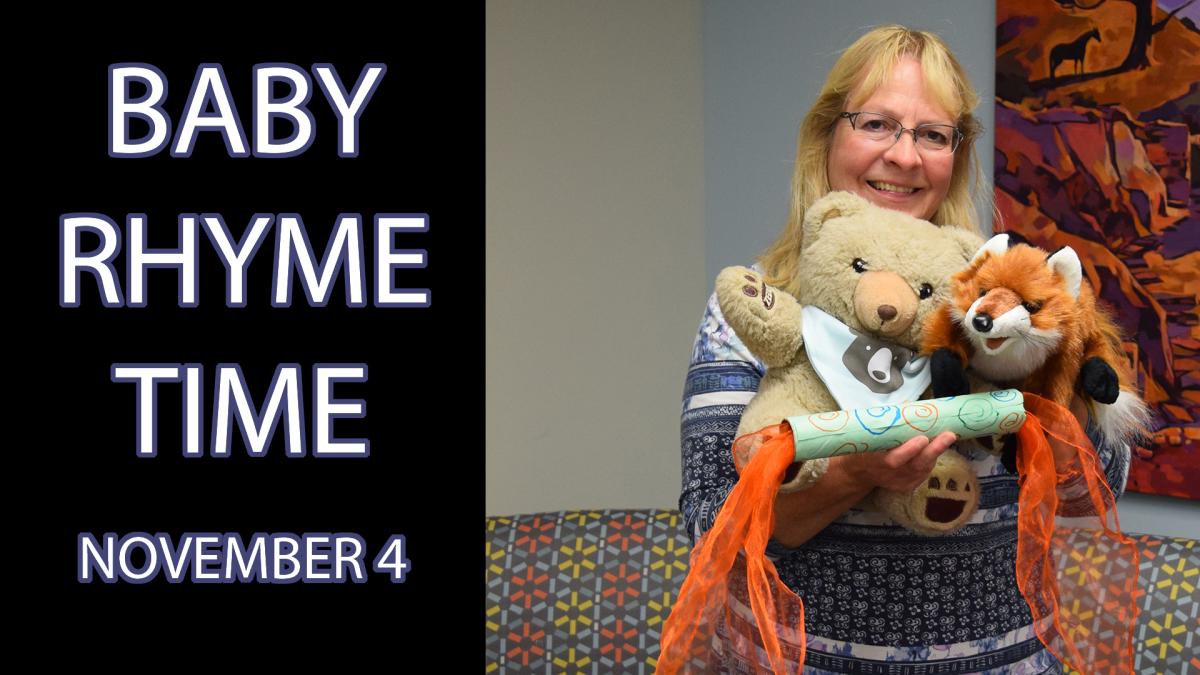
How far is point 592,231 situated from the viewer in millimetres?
2639

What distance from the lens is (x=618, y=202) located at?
2.67m

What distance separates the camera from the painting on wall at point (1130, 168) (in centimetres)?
182

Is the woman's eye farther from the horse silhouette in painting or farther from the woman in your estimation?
the horse silhouette in painting

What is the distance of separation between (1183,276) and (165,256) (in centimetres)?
149

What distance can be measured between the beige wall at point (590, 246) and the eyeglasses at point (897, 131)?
1.43m

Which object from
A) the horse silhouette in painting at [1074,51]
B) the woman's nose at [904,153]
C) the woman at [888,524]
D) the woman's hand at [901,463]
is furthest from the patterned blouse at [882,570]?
the horse silhouette in painting at [1074,51]

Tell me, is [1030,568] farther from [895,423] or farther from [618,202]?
[618,202]

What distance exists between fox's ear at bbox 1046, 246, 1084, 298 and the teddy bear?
9cm

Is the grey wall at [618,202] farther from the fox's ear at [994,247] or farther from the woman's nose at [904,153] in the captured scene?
the fox's ear at [994,247]

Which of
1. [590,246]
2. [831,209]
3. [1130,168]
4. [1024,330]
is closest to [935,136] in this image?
[831,209]

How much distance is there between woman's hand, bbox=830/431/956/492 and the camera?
3.05 feet

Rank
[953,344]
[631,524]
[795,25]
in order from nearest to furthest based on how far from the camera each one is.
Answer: [953,344]
[631,524]
[795,25]

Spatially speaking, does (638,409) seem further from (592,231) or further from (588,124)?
(588,124)

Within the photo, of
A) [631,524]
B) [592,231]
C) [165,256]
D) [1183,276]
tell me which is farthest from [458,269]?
[1183,276]
